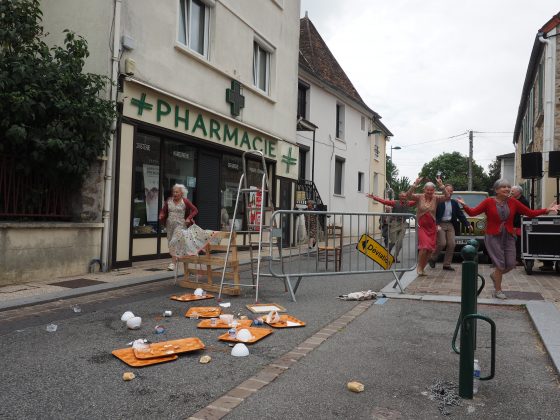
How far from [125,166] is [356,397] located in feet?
24.2

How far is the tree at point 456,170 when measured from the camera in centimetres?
7447

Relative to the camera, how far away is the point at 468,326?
3148 mm

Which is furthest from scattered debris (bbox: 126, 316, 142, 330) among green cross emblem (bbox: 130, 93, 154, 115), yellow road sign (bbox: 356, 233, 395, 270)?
green cross emblem (bbox: 130, 93, 154, 115)

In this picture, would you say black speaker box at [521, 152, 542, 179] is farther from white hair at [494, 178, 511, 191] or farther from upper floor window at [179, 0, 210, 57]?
upper floor window at [179, 0, 210, 57]

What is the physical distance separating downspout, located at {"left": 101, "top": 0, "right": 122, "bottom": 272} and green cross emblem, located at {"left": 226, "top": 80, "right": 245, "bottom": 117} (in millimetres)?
3888

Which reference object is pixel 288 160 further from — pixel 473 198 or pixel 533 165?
pixel 533 165

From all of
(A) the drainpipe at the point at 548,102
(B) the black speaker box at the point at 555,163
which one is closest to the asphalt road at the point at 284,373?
(B) the black speaker box at the point at 555,163

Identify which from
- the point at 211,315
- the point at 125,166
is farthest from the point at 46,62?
the point at 211,315

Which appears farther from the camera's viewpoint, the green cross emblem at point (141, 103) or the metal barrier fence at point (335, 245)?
the green cross emblem at point (141, 103)

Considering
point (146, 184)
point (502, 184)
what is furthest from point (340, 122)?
point (502, 184)

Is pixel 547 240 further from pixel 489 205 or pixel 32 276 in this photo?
pixel 32 276

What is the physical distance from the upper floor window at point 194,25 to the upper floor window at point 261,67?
2576 millimetres

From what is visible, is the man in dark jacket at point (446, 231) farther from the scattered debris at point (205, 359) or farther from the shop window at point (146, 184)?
the scattered debris at point (205, 359)

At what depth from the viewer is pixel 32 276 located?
7668 mm
